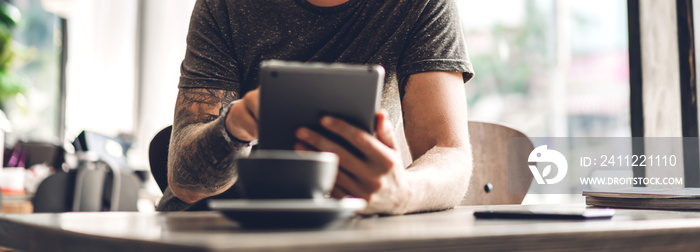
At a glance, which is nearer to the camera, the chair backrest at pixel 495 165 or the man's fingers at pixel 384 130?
the man's fingers at pixel 384 130

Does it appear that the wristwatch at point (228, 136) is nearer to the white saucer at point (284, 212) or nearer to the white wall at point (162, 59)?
the white saucer at point (284, 212)

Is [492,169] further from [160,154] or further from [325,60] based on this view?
[160,154]

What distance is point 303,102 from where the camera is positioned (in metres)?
0.58

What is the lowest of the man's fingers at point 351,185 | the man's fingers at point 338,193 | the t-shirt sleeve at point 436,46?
the man's fingers at point 338,193

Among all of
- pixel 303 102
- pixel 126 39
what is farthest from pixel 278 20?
pixel 126 39

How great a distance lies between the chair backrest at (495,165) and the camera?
138cm

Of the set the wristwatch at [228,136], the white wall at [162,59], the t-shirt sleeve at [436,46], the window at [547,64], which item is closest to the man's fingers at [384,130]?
the wristwatch at [228,136]

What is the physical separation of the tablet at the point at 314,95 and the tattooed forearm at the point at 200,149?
0.32m

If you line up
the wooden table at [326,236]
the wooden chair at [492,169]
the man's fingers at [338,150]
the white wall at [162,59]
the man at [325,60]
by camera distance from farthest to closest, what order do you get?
the white wall at [162,59]
the wooden chair at [492,169]
the man at [325,60]
the man's fingers at [338,150]
the wooden table at [326,236]

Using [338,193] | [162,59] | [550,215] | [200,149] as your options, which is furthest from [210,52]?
[162,59]

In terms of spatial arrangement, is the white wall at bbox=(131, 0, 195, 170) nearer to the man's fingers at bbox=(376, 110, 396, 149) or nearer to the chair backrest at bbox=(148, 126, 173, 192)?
the chair backrest at bbox=(148, 126, 173, 192)

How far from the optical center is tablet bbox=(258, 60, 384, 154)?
570 mm

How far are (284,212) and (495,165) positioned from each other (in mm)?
1015

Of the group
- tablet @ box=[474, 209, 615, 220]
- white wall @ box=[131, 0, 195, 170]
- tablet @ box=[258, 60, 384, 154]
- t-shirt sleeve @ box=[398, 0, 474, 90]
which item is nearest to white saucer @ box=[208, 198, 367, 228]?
tablet @ box=[258, 60, 384, 154]
